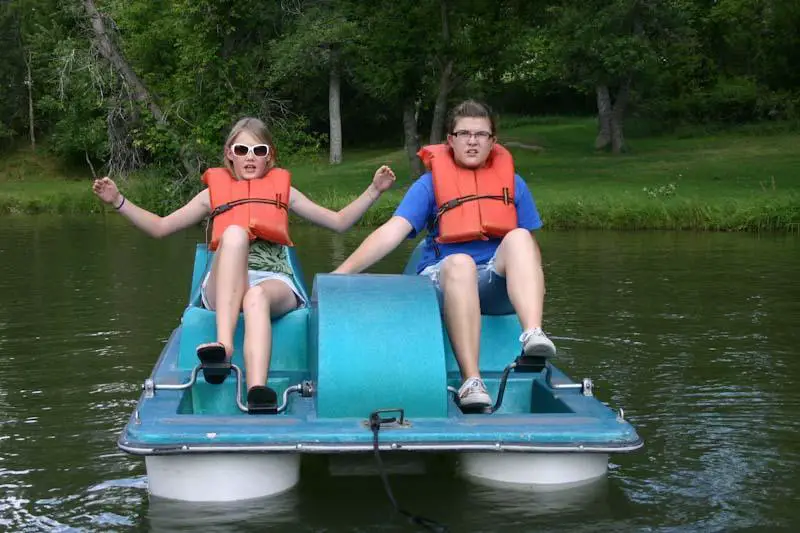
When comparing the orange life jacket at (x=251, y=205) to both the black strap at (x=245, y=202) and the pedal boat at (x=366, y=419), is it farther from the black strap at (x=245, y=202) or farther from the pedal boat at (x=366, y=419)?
the pedal boat at (x=366, y=419)

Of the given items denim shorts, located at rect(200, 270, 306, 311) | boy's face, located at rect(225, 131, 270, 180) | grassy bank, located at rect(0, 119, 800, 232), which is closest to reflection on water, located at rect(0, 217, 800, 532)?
denim shorts, located at rect(200, 270, 306, 311)

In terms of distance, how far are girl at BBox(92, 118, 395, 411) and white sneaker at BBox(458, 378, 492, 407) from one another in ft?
2.72

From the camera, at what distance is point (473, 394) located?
14.0 feet

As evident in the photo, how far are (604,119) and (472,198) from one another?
2608 cm

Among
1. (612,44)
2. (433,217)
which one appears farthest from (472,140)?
(612,44)

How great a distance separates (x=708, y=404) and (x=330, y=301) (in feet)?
7.26

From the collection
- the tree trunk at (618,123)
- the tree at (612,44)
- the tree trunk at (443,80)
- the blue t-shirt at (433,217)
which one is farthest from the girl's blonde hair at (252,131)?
the tree trunk at (618,123)

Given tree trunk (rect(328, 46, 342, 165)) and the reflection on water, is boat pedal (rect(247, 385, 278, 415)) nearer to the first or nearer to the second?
the reflection on water

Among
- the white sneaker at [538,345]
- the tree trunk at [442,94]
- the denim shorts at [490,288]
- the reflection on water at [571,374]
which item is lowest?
the reflection on water at [571,374]

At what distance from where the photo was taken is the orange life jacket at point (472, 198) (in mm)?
5094

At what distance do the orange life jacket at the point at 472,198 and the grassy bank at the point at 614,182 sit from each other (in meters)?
11.2

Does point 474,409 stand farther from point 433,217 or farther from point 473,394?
point 433,217

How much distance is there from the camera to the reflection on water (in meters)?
3.90

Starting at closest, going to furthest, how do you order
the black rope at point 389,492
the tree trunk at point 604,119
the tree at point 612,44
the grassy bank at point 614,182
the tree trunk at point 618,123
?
the black rope at point 389,492, the grassy bank at point 614,182, the tree at point 612,44, the tree trunk at point 618,123, the tree trunk at point 604,119
